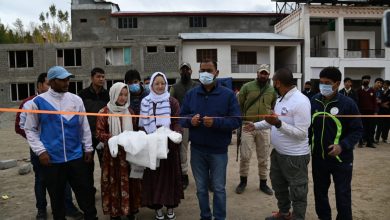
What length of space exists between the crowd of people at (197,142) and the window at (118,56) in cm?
2176

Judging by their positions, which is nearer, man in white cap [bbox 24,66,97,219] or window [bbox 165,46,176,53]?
man in white cap [bbox 24,66,97,219]

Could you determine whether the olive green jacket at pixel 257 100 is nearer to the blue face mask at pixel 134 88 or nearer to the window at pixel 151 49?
the blue face mask at pixel 134 88

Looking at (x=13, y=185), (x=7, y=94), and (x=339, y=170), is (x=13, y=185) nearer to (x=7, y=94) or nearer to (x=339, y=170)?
(x=339, y=170)

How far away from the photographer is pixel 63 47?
25.6 m

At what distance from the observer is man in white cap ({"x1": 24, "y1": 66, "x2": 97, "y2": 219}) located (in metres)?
3.63

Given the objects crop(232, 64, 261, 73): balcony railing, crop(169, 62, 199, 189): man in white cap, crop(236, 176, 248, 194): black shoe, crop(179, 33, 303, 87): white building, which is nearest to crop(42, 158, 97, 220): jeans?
crop(169, 62, 199, 189): man in white cap

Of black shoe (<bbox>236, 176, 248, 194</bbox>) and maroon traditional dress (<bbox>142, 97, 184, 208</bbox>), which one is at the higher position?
maroon traditional dress (<bbox>142, 97, 184, 208</bbox>)

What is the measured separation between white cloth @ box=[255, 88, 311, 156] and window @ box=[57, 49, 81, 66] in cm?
2428

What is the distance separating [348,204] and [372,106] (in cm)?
698

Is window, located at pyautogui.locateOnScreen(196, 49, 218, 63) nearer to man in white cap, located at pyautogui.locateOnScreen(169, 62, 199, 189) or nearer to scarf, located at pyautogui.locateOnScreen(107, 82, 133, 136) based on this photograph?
man in white cap, located at pyautogui.locateOnScreen(169, 62, 199, 189)

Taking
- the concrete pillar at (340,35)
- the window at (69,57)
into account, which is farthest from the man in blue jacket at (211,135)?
the concrete pillar at (340,35)

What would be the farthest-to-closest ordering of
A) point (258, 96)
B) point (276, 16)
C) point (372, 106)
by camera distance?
point (276, 16), point (372, 106), point (258, 96)

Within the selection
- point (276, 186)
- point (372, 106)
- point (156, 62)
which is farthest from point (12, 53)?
point (276, 186)

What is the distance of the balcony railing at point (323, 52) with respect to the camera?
87.8 ft
